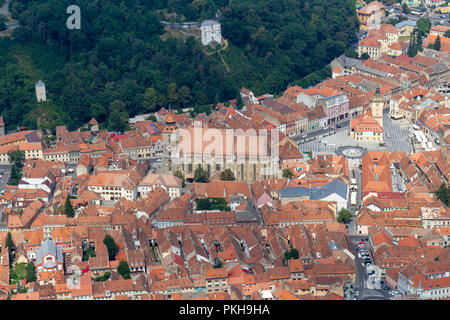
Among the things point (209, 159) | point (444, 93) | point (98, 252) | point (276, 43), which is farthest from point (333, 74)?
point (98, 252)

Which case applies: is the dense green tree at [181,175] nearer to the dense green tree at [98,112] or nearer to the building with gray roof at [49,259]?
the building with gray roof at [49,259]

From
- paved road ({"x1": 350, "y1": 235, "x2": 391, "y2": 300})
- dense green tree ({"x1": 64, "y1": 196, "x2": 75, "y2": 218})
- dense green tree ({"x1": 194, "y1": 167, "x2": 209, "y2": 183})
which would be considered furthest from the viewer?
dense green tree ({"x1": 194, "y1": 167, "x2": 209, "y2": 183})

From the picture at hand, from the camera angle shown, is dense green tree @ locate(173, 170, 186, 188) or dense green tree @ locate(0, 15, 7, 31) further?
dense green tree @ locate(0, 15, 7, 31)

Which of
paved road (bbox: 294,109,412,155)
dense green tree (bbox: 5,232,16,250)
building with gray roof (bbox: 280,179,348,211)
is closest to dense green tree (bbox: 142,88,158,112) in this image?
paved road (bbox: 294,109,412,155)

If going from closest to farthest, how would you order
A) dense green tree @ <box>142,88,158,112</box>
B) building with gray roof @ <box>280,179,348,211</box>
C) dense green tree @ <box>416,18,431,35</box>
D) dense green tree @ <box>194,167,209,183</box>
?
1. building with gray roof @ <box>280,179,348,211</box>
2. dense green tree @ <box>194,167,209,183</box>
3. dense green tree @ <box>142,88,158,112</box>
4. dense green tree @ <box>416,18,431,35</box>

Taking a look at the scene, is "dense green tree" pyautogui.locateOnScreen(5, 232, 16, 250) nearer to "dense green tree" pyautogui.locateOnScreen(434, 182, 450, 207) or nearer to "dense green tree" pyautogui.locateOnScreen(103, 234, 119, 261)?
"dense green tree" pyautogui.locateOnScreen(103, 234, 119, 261)

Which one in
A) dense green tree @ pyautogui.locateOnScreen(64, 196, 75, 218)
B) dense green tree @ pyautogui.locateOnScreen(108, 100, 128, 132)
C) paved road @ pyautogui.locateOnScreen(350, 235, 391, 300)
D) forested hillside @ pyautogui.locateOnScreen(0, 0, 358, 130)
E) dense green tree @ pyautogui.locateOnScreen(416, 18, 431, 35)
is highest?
dense green tree @ pyautogui.locateOnScreen(416, 18, 431, 35)
